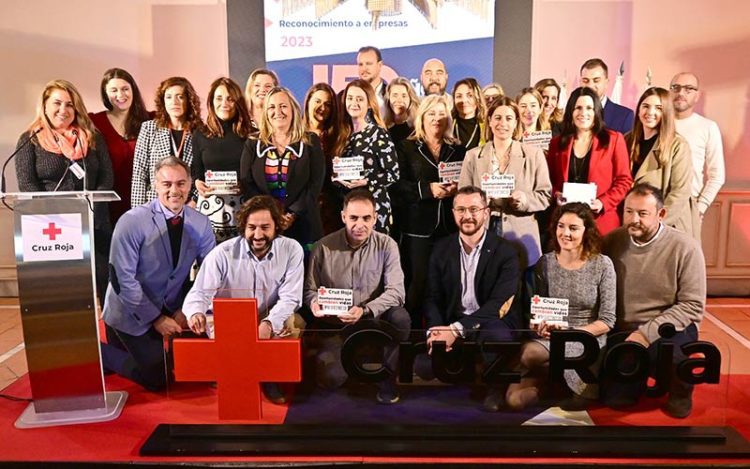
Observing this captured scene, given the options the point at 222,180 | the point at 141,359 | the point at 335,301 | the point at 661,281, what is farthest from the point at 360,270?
the point at 661,281

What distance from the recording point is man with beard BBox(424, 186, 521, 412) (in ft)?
9.93

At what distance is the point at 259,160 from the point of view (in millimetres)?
3389

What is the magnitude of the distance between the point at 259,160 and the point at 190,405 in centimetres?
127

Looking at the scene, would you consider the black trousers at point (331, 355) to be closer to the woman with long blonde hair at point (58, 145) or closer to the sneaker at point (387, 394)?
the sneaker at point (387, 394)

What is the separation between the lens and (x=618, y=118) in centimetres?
421

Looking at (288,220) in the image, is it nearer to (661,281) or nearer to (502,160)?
(502,160)

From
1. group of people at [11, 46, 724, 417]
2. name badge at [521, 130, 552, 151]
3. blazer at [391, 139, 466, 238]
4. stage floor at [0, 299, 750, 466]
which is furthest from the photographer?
→ name badge at [521, 130, 552, 151]

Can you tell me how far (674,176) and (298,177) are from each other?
6.73ft

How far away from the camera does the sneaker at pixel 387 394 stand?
2.65m

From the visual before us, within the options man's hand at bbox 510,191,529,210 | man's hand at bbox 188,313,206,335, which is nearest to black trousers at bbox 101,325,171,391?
man's hand at bbox 188,313,206,335

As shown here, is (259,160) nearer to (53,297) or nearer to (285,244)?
(285,244)

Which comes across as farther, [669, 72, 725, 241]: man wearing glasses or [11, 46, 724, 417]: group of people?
[669, 72, 725, 241]: man wearing glasses

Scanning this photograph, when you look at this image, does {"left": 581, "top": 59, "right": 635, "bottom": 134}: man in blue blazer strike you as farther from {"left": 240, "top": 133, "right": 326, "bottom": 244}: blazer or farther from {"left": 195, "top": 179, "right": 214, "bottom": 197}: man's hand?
{"left": 195, "top": 179, "right": 214, "bottom": 197}: man's hand

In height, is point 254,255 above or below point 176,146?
below
